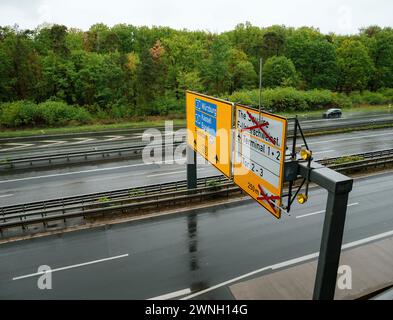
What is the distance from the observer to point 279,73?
56125 millimetres

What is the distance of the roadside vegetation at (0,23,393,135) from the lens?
1665 inches

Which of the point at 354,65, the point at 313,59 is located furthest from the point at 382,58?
the point at 313,59

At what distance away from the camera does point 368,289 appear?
10.0 metres

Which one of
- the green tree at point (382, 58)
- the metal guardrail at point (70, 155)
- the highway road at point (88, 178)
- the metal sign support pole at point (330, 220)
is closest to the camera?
the metal sign support pole at point (330, 220)

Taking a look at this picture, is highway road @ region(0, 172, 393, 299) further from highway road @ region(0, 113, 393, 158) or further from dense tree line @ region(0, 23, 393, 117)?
dense tree line @ region(0, 23, 393, 117)

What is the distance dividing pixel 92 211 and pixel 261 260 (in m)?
8.10

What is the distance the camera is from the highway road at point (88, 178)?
20516 mm

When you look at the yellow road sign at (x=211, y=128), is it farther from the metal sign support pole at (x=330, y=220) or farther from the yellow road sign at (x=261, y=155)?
the metal sign support pole at (x=330, y=220)

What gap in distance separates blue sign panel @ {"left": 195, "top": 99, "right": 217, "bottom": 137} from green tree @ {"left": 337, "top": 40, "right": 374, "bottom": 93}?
190ft

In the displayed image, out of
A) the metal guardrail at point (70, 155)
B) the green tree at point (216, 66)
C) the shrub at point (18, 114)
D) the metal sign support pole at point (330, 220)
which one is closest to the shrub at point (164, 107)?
the green tree at point (216, 66)

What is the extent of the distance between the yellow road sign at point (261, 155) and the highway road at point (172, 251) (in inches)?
138

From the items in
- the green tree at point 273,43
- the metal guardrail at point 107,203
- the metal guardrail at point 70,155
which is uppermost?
the green tree at point 273,43

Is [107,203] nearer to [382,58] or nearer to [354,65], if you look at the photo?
[354,65]
